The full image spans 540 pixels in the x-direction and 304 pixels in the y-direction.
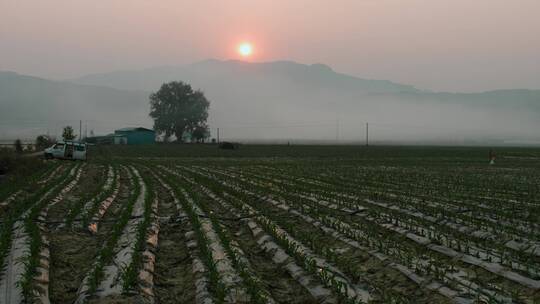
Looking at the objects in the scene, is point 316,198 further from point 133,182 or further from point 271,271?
point 133,182

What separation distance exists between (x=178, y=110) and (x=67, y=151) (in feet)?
285

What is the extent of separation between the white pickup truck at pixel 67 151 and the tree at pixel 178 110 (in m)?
83.3

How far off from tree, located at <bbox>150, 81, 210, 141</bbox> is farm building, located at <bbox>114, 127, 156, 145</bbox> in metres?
5.10

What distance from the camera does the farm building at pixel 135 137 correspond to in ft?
364

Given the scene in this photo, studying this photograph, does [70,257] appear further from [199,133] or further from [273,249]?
[199,133]

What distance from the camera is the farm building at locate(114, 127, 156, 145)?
111 metres

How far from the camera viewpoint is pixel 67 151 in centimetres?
3834

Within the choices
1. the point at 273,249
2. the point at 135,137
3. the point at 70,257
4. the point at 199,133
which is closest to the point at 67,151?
the point at 70,257

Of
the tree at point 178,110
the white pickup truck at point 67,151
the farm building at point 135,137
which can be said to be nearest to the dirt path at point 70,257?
the white pickup truck at point 67,151

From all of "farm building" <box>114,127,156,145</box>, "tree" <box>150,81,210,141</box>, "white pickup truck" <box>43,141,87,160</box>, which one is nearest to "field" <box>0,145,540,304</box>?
"white pickup truck" <box>43,141,87,160</box>

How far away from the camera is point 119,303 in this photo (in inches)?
220

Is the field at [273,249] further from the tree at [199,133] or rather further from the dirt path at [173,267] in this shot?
the tree at [199,133]

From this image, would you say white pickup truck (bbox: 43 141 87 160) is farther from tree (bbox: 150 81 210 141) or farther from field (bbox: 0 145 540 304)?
tree (bbox: 150 81 210 141)

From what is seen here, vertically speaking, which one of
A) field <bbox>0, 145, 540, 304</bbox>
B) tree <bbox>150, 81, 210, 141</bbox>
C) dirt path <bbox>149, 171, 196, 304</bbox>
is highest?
tree <bbox>150, 81, 210, 141</bbox>
